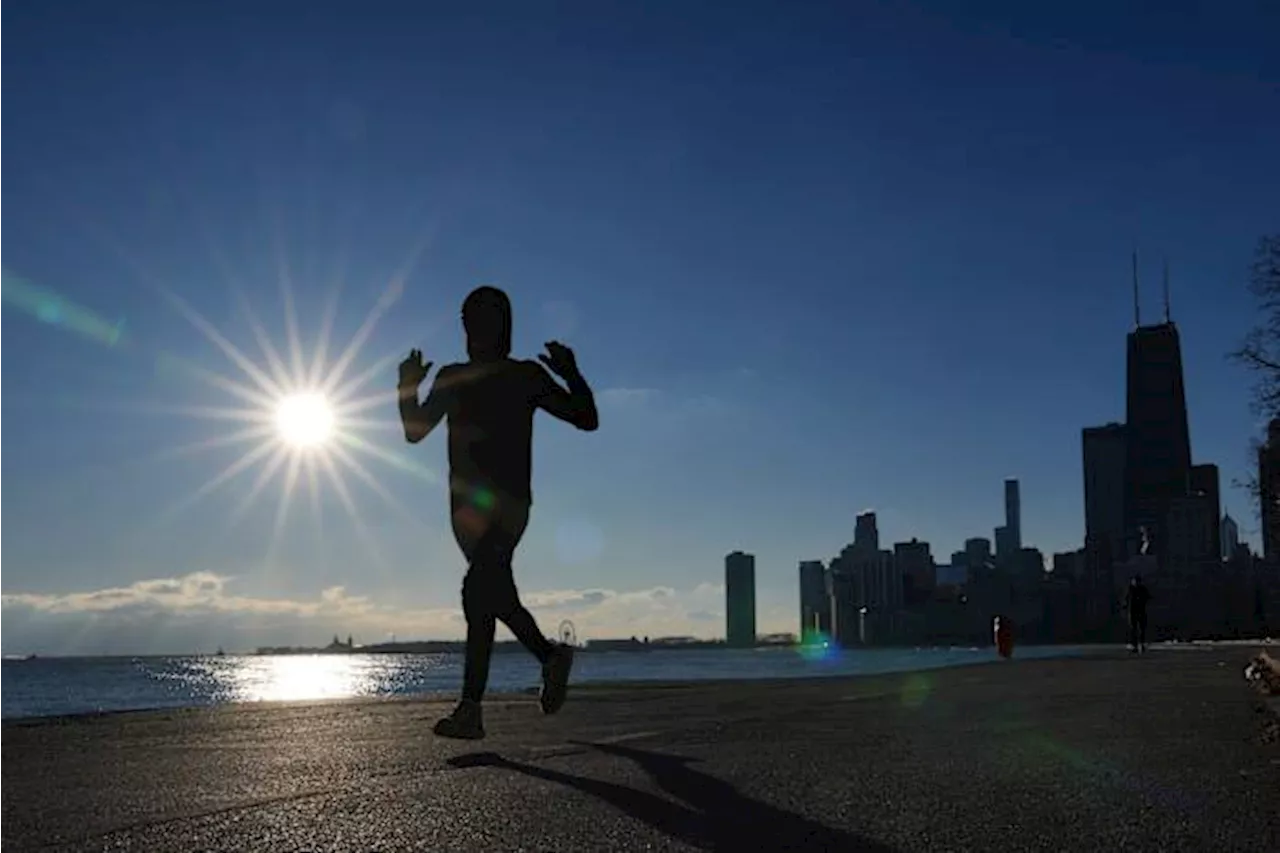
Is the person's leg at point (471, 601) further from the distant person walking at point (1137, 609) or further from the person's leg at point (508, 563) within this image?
the distant person walking at point (1137, 609)

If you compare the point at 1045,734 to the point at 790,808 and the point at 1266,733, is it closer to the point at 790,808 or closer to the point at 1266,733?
the point at 1266,733

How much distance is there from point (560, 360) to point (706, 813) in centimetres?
332

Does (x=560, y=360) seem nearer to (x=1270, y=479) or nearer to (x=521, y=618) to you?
(x=521, y=618)

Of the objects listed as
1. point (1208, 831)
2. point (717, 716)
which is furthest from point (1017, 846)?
point (717, 716)

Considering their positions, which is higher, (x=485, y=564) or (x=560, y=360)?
(x=560, y=360)

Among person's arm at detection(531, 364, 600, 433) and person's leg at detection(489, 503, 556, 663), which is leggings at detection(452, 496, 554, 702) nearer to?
person's leg at detection(489, 503, 556, 663)

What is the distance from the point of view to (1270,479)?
33.1 m

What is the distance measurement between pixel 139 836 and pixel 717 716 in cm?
564

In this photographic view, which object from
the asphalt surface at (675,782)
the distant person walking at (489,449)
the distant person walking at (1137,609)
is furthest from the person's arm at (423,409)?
the distant person walking at (1137,609)

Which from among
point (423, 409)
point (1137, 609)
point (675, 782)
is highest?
A: point (423, 409)

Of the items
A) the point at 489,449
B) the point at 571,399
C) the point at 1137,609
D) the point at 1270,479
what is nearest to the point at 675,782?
the point at 489,449

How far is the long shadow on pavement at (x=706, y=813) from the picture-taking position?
3.54 metres

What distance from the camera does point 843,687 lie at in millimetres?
13469

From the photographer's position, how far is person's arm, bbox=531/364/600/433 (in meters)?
6.88
